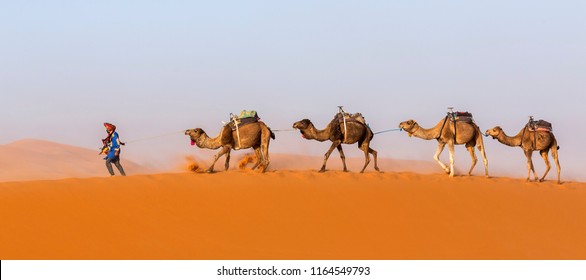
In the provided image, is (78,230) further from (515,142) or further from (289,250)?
(515,142)

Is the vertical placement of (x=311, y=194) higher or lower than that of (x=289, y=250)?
higher

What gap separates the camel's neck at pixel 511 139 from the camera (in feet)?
81.3

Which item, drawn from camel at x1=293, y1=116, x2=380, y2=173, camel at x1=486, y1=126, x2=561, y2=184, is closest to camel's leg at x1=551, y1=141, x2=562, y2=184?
camel at x1=486, y1=126, x2=561, y2=184

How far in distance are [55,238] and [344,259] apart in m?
5.08

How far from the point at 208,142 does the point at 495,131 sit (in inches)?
285

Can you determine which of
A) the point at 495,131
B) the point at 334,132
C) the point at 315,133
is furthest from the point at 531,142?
the point at 315,133

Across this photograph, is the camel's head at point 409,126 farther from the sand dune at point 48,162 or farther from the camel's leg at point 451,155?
the sand dune at point 48,162

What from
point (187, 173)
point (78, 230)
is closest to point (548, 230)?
point (187, 173)

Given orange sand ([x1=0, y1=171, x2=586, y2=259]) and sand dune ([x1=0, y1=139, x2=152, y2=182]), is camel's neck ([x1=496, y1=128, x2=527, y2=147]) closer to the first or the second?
orange sand ([x1=0, y1=171, x2=586, y2=259])

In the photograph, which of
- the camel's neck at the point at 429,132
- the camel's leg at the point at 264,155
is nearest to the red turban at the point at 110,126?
the camel's leg at the point at 264,155

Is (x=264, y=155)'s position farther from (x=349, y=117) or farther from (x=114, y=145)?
(x=114, y=145)

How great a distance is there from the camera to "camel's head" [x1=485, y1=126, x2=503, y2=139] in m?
24.9

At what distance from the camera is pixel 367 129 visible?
23641 mm

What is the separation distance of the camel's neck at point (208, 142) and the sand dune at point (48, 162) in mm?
21299
